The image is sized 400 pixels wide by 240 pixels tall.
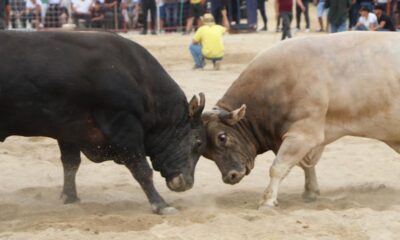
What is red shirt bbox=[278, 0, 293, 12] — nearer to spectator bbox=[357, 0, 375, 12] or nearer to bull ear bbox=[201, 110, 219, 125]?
spectator bbox=[357, 0, 375, 12]

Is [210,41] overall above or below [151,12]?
below

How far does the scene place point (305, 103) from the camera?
7824 millimetres

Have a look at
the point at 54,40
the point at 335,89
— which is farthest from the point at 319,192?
the point at 54,40

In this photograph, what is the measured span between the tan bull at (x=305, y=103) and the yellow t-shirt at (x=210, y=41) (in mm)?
10324

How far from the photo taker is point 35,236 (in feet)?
21.6

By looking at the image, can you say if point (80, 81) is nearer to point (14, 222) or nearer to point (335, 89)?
point (14, 222)

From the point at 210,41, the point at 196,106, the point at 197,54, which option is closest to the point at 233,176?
the point at 196,106

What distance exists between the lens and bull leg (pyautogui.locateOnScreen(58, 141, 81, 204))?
8.43m

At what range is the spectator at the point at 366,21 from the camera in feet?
66.9

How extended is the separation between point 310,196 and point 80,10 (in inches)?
710

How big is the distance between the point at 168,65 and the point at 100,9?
22.9ft

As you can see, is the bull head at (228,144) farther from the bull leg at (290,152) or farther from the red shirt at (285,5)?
the red shirt at (285,5)

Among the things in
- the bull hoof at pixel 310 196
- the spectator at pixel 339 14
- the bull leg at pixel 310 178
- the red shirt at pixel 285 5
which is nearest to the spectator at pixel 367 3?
the red shirt at pixel 285 5

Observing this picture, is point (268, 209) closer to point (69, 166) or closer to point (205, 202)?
point (205, 202)
